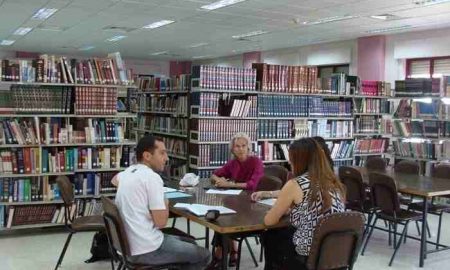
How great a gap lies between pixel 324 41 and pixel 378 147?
438 cm

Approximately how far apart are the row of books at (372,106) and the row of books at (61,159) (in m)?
4.24

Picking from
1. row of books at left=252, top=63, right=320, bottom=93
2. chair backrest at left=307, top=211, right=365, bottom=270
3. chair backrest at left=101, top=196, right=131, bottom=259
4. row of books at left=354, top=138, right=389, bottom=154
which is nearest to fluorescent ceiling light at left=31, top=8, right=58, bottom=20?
row of books at left=252, top=63, right=320, bottom=93

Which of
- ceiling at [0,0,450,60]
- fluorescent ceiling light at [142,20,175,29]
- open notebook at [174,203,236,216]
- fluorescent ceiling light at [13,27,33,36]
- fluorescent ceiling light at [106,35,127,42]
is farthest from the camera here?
fluorescent ceiling light at [106,35,127,42]

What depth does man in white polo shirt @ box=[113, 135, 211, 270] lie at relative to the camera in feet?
9.53

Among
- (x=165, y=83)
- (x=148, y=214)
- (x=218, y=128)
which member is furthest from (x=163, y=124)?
(x=148, y=214)

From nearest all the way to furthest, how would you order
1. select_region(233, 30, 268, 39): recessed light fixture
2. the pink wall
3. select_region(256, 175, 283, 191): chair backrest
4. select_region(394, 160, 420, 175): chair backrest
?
select_region(256, 175, 283, 191): chair backrest < select_region(394, 160, 420, 175): chair backrest < the pink wall < select_region(233, 30, 268, 39): recessed light fixture

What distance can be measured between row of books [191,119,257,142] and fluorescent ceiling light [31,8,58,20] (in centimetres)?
425

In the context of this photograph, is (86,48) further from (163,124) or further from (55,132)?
(55,132)

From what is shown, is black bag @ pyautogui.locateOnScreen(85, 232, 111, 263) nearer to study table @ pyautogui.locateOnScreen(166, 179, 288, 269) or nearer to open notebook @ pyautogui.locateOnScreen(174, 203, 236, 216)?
study table @ pyautogui.locateOnScreen(166, 179, 288, 269)

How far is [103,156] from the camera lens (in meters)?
5.76

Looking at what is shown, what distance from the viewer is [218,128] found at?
6496 mm

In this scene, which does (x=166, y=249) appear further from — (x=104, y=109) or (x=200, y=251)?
(x=104, y=109)

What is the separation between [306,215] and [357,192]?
104 inches

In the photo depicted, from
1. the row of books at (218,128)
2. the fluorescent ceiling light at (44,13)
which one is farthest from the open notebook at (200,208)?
the fluorescent ceiling light at (44,13)
